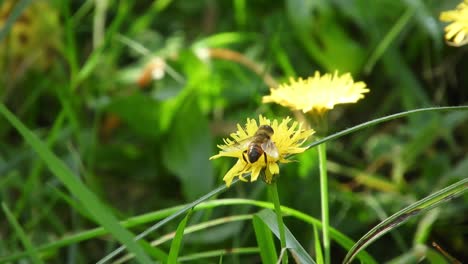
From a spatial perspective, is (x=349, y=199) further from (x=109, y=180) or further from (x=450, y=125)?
(x=109, y=180)

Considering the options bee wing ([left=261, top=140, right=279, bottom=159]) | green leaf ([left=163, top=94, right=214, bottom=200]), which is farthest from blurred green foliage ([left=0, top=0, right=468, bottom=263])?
bee wing ([left=261, top=140, right=279, bottom=159])

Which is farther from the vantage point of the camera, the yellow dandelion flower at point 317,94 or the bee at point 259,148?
the yellow dandelion flower at point 317,94

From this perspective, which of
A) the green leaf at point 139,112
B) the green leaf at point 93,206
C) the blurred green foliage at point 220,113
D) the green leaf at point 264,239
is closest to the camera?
the green leaf at point 93,206

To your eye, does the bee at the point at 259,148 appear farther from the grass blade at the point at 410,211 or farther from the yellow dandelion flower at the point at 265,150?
the grass blade at the point at 410,211

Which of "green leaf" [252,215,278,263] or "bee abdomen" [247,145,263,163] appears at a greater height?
"bee abdomen" [247,145,263,163]

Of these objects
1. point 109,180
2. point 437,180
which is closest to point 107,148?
point 109,180

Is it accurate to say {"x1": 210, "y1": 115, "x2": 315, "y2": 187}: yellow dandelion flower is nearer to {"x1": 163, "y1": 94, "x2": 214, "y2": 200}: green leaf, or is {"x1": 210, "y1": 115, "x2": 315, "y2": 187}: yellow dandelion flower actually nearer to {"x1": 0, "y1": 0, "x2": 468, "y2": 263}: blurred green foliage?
{"x1": 0, "y1": 0, "x2": 468, "y2": 263}: blurred green foliage

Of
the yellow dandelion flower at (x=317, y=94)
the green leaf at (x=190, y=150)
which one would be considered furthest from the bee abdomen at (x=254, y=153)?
the green leaf at (x=190, y=150)
